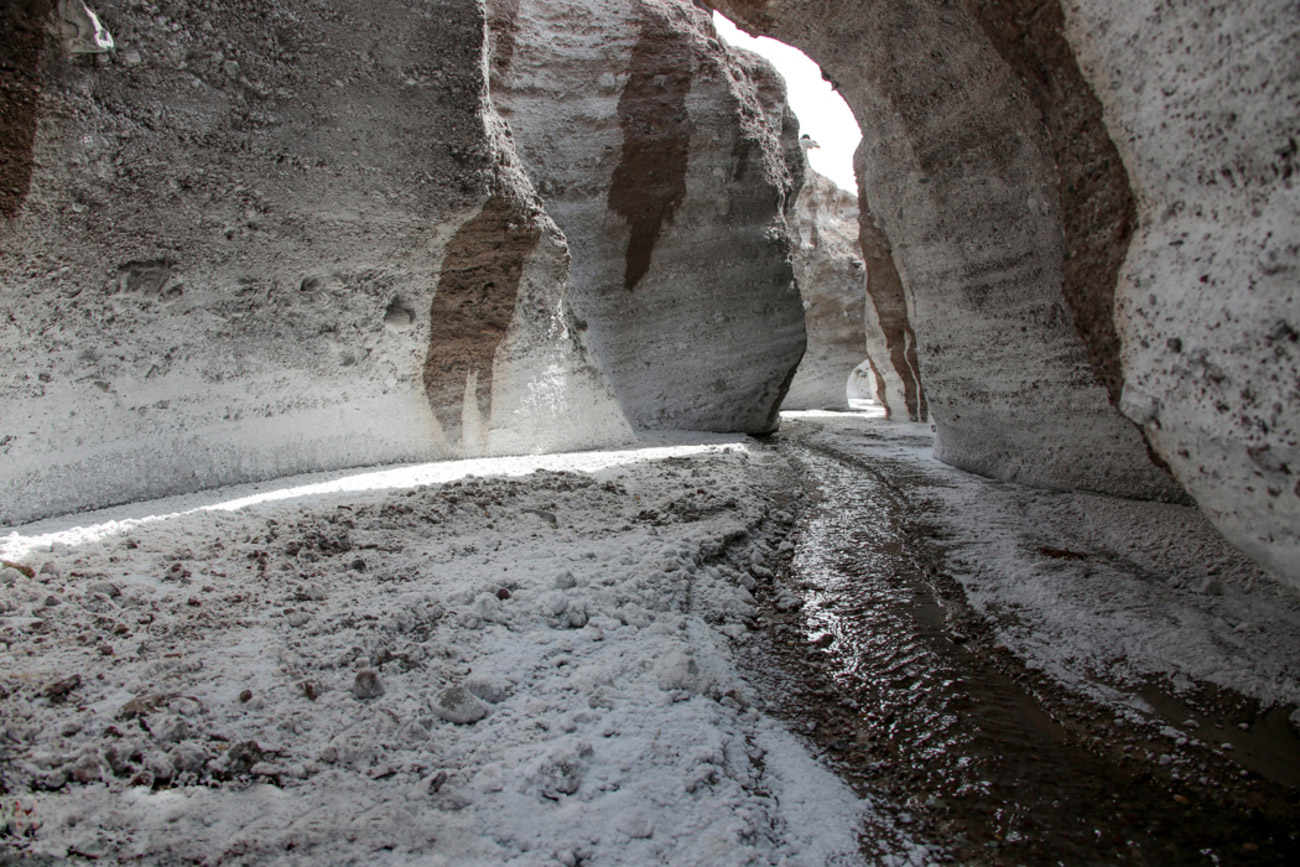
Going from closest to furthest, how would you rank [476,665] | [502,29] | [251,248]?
[476,665], [251,248], [502,29]

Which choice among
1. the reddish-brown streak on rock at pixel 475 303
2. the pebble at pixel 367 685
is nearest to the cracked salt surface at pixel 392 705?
the pebble at pixel 367 685

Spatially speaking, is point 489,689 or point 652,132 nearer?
point 489,689

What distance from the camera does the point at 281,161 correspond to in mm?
3562

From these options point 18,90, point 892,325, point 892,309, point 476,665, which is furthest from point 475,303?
point 892,325

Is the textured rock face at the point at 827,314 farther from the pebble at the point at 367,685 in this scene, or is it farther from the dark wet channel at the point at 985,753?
the pebble at the point at 367,685

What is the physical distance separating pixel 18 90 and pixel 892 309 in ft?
29.1

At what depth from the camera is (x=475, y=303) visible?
176 inches

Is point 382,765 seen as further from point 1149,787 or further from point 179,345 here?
point 179,345

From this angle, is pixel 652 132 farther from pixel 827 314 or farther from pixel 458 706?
pixel 827 314

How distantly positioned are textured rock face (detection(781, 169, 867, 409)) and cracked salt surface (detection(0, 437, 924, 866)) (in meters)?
10.6

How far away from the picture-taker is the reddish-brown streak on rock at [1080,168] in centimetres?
199

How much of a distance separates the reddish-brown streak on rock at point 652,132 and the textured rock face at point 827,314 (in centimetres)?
700

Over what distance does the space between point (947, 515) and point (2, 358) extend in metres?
4.12

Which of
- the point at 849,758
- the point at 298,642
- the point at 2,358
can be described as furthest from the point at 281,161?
the point at 849,758
